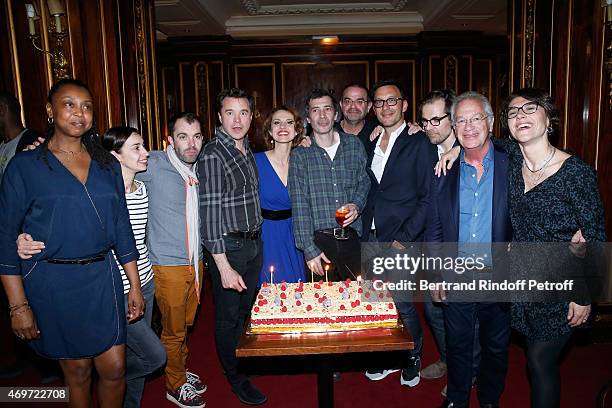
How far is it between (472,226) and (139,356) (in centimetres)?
192

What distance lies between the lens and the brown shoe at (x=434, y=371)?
3.14 m

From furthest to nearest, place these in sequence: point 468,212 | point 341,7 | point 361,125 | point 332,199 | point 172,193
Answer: point 341,7
point 361,125
point 332,199
point 172,193
point 468,212

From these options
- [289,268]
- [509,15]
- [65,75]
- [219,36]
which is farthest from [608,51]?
[219,36]

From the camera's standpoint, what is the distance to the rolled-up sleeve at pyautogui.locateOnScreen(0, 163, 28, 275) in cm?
187

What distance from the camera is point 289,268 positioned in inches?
118

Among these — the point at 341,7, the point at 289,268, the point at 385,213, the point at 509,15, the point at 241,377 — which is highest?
the point at 341,7

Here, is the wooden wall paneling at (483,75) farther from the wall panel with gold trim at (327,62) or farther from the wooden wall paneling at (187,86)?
the wooden wall paneling at (187,86)

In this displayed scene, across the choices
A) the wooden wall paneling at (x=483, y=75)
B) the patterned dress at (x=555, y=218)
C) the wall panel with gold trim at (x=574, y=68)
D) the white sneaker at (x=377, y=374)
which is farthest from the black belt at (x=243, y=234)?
the wooden wall paneling at (x=483, y=75)

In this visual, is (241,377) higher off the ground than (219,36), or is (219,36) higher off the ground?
(219,36)

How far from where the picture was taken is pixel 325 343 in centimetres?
189

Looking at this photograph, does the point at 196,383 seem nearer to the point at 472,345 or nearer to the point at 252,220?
the point at 252,220

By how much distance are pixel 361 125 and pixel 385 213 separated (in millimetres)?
1090

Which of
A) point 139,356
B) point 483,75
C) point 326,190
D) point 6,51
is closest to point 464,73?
point 483,75

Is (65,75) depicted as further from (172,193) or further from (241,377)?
(241,377)
